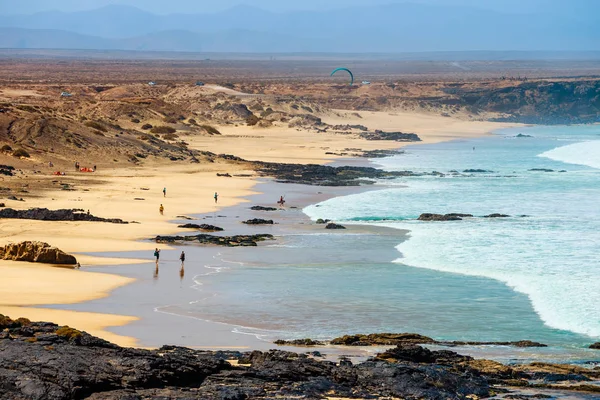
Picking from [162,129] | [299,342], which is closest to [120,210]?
[299,342]

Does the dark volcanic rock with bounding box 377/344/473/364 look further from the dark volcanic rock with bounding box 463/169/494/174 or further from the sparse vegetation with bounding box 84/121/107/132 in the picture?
the sparse vegetation with bounding box 84/121/107/132

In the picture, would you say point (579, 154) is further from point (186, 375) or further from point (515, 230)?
point (186, 375)

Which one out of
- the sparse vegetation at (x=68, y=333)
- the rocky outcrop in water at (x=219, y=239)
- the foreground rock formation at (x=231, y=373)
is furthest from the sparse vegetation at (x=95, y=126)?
the sparse vegetation at (x=68, y=333)

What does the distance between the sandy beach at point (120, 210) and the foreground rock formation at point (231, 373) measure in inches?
115

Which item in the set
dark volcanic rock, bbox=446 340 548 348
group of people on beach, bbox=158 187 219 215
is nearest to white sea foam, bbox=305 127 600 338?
dark volcanic rock, bbox=446 340 548 348

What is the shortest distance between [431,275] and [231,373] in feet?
40.6

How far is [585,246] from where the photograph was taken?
30594 millimetres

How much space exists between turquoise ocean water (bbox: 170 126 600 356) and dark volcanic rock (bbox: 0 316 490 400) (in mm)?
4045

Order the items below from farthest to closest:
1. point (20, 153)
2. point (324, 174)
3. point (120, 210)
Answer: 1. point (324, 174)
2. point (20, 153)
3. point (120, 210)

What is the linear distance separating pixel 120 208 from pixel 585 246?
676 inches

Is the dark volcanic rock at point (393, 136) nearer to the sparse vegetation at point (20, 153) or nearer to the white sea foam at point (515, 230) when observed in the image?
the white sea foam at point (515, 230)

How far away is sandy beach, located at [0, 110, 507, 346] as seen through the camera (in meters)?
21.0

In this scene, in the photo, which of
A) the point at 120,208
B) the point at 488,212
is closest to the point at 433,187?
the point at 488,212

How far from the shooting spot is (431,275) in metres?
25.9
